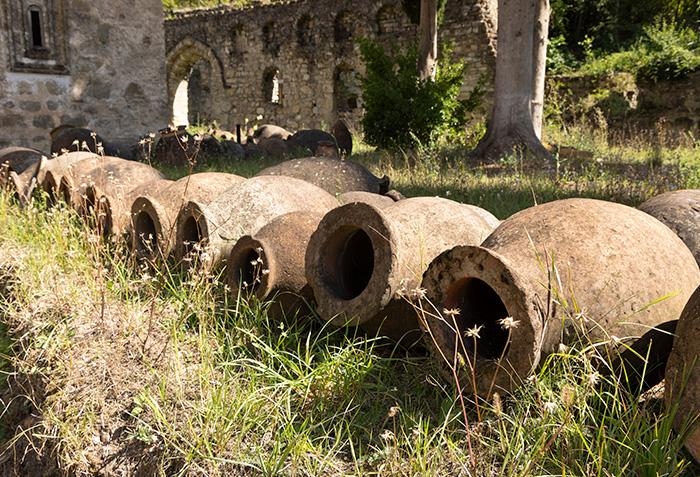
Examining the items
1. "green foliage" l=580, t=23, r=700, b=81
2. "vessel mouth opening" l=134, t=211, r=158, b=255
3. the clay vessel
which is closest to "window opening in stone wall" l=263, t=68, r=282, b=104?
"green foliage" l=580, t=23, r=700, b=81

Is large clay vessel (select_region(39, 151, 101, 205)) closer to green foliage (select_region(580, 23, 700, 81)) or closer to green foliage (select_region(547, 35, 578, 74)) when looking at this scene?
green foliage (select_region(580, 23, 700, 81))

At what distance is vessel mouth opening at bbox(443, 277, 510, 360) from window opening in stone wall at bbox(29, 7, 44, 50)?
28.5 ft

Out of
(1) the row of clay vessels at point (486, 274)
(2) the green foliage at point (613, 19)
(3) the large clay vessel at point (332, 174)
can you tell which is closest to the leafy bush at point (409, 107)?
(3) the large clay vessel at point (332, 174)

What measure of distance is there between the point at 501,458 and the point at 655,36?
1601 cm

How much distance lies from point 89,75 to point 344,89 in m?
10.6

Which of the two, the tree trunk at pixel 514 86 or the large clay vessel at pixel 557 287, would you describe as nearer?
the large clay vessel at pixel 557 287

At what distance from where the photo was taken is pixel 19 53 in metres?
8.52

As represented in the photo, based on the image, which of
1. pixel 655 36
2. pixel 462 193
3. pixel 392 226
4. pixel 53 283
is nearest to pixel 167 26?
pixel 655 36

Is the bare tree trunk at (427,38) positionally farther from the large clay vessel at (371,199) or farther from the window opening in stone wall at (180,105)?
the window opening in stone wall at (180,105)

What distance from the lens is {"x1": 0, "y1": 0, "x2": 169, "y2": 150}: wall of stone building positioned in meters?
8.59

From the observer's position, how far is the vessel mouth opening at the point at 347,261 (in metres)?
2.68

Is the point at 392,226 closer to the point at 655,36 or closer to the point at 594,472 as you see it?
the point at 594,472

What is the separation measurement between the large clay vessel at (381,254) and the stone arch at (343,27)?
16062 mm

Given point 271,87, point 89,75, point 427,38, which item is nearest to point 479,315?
point 89,75
